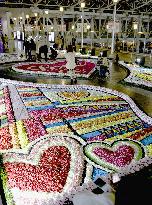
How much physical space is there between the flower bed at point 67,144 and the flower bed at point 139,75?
3019 mm

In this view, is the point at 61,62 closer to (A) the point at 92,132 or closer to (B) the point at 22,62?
(B) the point at 22,62

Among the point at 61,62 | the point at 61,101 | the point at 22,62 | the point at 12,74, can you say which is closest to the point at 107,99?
the point at 61,101

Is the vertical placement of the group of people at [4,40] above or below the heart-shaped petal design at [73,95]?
above

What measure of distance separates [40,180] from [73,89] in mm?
7127

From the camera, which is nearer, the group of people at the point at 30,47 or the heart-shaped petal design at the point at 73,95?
the heart-shaped petal design at the point at 73,95

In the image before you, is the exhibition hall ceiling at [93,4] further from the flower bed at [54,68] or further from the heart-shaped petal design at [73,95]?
the heart-shaped petal design at [73,95]

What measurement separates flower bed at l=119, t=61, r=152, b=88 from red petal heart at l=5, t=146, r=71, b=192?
805 centimetres

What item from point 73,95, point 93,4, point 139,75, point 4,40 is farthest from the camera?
point 93,4

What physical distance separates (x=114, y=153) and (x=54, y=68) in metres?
11.6

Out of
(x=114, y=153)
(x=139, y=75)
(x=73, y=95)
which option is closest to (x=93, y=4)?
(x=139, y=75)

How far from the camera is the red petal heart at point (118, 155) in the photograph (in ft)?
18.6

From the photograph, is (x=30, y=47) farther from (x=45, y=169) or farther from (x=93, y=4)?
(x=45, y=169)

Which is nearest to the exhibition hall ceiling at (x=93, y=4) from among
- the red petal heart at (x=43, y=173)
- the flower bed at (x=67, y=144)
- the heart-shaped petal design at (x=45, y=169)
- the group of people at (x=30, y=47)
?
the group of people at (x=30, y=47)

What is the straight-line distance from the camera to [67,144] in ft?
21.2
